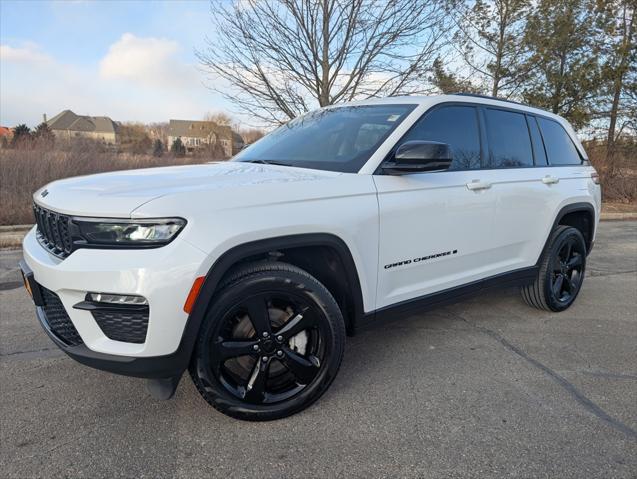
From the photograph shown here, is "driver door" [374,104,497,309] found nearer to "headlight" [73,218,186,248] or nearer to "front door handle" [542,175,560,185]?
"front door handle" [542,175,560,185]

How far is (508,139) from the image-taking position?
3.59 meters

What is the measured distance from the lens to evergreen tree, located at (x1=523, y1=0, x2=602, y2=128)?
12539 millimetres

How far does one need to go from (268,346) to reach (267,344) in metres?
0.01

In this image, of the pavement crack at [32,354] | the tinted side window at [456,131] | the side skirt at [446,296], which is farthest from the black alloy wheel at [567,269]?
the pavement crack at [32,354]

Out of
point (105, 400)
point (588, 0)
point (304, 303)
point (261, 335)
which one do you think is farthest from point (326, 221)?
point (588, 0)

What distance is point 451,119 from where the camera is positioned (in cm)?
317

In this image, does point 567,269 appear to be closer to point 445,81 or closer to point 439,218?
point 439,218

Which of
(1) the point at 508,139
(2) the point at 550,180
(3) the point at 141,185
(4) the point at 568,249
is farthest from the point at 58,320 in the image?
(4) the point at 568,249

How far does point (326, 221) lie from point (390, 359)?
1330 mm

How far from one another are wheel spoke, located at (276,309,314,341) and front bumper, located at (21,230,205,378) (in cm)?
53

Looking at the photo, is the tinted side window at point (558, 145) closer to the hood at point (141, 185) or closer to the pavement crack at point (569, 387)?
the pavement crack at point (569, 387)

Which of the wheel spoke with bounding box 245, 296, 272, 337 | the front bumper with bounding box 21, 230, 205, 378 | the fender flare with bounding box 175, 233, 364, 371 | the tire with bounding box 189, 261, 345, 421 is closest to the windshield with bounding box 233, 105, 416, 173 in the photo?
the fender flare with bounding box 175, 233, 364, 371

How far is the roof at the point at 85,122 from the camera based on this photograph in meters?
75.9

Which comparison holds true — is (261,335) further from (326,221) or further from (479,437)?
(479,437)
